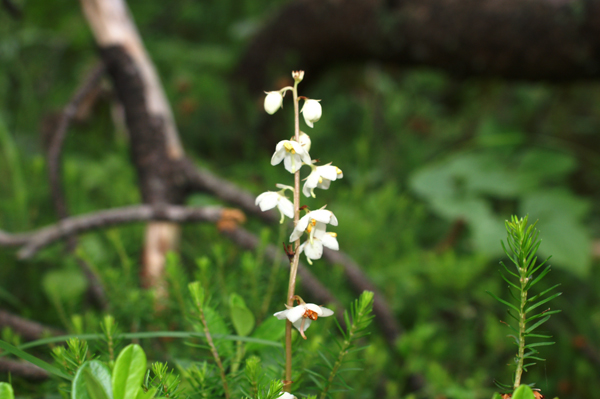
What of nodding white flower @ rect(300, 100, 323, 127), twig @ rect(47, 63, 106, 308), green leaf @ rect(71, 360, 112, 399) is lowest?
green leaf @ rect(71, 360, 112, 399)

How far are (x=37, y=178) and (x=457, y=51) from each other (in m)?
2.03

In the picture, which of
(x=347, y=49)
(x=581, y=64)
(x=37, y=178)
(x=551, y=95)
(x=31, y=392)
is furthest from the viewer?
(x=551, y=95)

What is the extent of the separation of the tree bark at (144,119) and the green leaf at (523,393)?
120cm

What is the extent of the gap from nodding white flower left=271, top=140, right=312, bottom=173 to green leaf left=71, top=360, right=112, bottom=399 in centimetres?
32

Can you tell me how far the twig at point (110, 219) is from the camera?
1.19 m

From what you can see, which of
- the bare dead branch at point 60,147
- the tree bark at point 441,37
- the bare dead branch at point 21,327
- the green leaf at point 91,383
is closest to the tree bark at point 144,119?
the bare dead branch at point 60,147

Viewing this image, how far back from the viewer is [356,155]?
7.97ft

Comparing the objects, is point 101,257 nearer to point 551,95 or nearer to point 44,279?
point 44,279

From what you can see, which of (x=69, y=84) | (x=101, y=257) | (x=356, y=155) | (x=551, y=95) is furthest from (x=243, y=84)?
(x=551, y=95)

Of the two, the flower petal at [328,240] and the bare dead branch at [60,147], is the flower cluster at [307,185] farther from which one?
the bare dead branch at [60,147]

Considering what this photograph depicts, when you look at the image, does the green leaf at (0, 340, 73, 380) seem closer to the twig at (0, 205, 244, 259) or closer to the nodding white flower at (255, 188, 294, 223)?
the nodding white flower at (255, 188, 294, 223)

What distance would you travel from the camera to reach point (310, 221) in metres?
0.52

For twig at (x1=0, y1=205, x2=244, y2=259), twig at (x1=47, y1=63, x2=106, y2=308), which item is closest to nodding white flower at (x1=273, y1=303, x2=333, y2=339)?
twig at (x1=0, y1=205, x2=244, y2=259)

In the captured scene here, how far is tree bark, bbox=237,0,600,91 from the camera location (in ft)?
5.59
